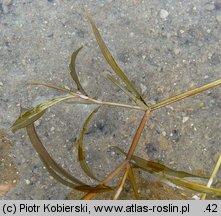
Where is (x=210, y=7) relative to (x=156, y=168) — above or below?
above

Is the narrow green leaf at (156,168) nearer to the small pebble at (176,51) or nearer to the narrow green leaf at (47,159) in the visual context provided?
the narrow green leaf at (47,159)

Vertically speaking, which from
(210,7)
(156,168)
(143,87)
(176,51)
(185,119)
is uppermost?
(210,7)

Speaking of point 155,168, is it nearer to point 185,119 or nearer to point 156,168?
point 156,168

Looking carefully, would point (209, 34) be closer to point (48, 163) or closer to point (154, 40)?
point (154, 40)

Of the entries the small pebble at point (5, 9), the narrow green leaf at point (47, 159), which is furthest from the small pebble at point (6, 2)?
the narrow green leaf at point (47, 159)

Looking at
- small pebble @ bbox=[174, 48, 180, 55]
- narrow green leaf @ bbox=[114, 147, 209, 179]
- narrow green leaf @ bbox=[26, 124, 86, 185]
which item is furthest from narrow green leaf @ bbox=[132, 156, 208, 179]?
small pebble @ bbox=[174, 48, 180, 55]

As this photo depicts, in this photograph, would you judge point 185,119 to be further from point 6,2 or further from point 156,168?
point 6,2

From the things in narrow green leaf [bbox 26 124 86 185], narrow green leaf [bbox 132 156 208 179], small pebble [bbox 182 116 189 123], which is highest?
small pebble [bbox 182 116 189 123]

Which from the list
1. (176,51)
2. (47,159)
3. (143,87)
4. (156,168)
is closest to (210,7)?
(176,51)

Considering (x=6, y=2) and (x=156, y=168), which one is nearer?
(x=156, y=168)

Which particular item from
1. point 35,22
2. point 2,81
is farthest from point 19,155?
point 35,22

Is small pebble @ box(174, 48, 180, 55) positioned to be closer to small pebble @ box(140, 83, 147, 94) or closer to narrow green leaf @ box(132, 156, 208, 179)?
small pebble @ box(140, 83, 147, 94)
